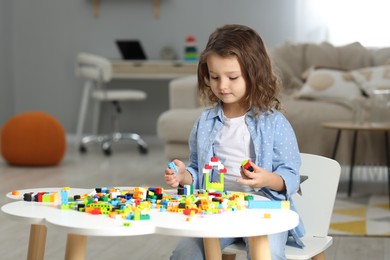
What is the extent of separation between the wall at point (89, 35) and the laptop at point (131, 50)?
230 mm

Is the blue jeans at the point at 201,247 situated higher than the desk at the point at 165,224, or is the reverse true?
the desk at the point at 165,224

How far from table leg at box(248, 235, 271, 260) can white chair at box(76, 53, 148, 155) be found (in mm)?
4411

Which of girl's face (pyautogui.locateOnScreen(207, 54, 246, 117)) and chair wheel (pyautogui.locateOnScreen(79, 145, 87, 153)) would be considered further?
chair wheel (pyautogui.locateOnScreen(79, 145, 87, 153))

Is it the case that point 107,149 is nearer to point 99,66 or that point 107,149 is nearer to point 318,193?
point 99,66

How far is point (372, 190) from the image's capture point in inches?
174

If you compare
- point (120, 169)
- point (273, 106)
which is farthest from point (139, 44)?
point (273, 106)

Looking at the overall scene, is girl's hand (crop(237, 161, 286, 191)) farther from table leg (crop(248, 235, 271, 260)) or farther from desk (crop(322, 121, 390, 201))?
desk (crop(322, 121, 390, 201))

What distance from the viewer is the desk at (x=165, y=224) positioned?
1349 millimetres

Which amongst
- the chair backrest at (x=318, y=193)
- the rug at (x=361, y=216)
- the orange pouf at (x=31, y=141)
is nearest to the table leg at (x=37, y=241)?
the chair backrest at (x=318, y=193)

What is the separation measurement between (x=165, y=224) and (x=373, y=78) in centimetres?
345

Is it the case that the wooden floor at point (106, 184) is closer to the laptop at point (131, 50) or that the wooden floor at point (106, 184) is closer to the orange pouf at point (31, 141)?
the orange pouf at point (31, 141)

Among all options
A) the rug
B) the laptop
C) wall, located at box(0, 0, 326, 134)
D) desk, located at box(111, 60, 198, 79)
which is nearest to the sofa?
the rug

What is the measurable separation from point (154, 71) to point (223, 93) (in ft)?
14.1

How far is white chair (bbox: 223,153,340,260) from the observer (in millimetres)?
1946
